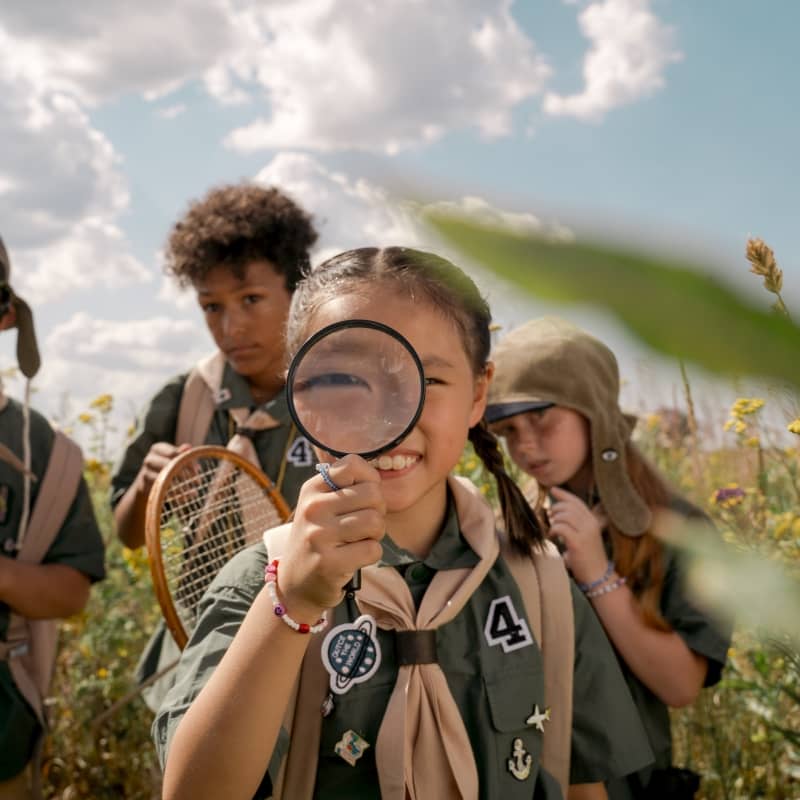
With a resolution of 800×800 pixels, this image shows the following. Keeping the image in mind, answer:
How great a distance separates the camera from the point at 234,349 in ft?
9.89

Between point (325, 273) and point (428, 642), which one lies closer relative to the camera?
point (428, 642)

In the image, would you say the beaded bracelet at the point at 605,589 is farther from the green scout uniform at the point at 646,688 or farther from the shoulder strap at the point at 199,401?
the shoulder strap at the point at 199,401

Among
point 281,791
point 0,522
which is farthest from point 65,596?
point 281,791

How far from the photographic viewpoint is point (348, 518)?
1205mm

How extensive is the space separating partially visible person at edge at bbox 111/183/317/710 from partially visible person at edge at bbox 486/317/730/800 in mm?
702

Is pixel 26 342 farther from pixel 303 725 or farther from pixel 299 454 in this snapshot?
pixel 303 725

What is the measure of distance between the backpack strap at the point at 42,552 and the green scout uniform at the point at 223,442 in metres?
0.19

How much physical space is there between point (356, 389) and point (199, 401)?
5.86 feet

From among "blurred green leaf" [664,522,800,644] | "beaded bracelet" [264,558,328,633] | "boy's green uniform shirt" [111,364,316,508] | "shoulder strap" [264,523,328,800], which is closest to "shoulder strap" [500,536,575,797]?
"shoulder strap" [264,523,328,800]

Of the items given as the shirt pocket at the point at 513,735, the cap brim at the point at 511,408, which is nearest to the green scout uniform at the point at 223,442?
the cap brim at the point at 511,408

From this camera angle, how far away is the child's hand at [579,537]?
7.86 feet

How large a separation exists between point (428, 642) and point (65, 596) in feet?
5.44

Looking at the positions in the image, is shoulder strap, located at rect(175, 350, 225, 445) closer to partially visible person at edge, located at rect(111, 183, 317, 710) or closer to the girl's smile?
partially visible person at edge, located at rect(111, 183, 317, 710)

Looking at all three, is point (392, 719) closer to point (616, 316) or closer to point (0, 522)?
point (616, 316)
